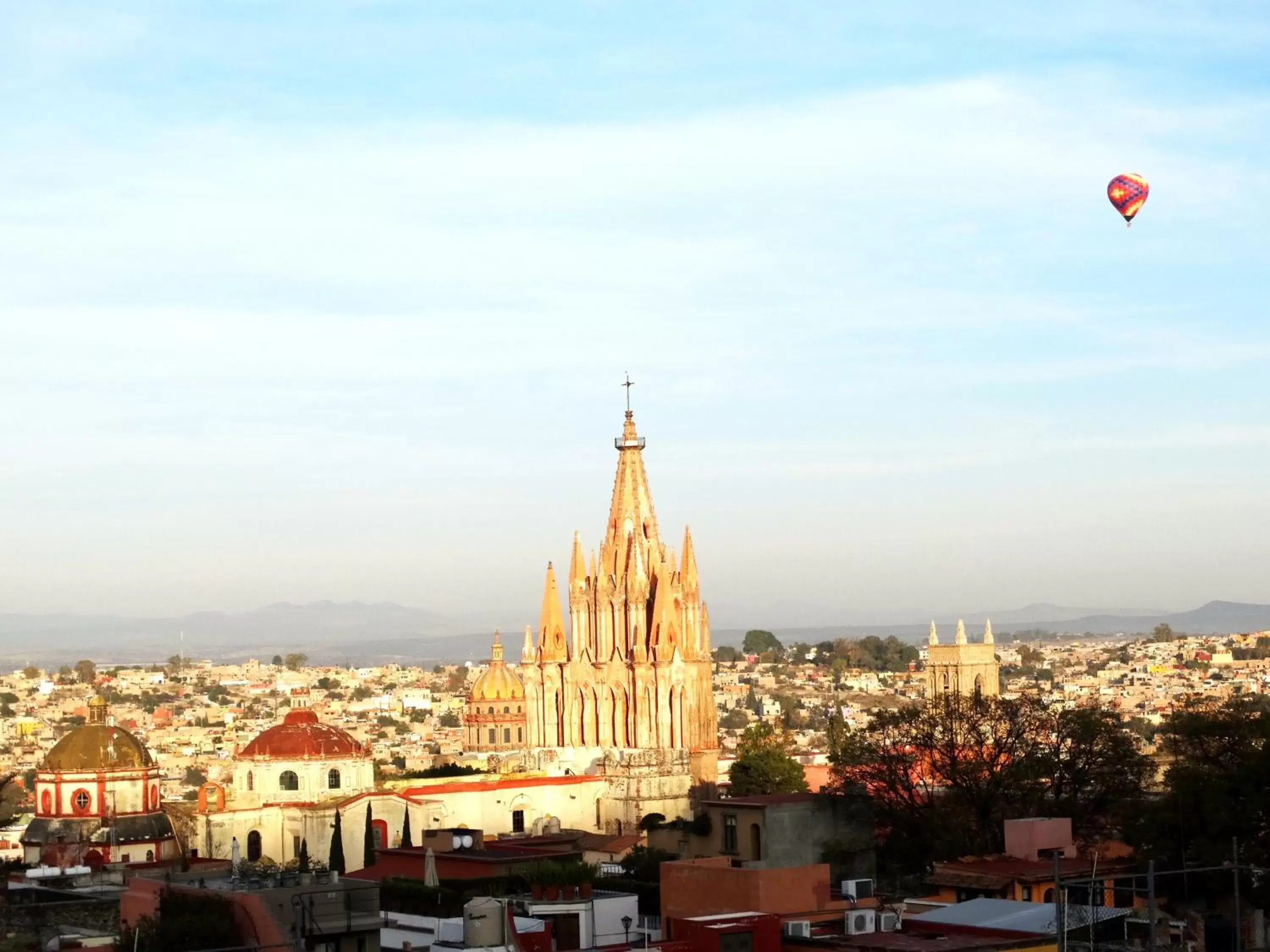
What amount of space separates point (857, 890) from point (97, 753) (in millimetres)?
36429

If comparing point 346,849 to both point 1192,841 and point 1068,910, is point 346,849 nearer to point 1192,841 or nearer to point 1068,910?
point 1192,841

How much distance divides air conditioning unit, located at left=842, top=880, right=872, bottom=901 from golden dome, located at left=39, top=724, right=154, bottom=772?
35312mm

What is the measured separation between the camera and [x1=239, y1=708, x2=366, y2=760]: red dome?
251ft

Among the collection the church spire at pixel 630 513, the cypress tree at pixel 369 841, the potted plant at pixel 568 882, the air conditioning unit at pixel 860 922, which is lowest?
the cypress tree at pixel 369 841

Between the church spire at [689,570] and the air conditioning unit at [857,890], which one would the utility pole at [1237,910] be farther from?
the church spire at [689,570]

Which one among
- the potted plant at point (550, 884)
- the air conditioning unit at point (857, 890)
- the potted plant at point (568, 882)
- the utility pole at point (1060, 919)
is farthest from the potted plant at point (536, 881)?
the utility pole at point (1060, 919)

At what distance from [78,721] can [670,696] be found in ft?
324

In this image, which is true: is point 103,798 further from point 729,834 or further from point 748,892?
point 748,892

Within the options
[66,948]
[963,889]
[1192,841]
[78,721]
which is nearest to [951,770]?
[1192,841]

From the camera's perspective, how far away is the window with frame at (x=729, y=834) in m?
59.3

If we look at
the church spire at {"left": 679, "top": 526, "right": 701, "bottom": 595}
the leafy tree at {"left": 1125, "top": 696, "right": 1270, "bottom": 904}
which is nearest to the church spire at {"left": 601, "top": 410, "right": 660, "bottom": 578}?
the church spire at {"left": 679, "top": 526, "right": 701, "bottom": 595}

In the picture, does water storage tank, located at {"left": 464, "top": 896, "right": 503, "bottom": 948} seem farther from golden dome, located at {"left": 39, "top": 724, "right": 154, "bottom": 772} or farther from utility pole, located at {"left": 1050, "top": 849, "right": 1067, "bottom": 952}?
golden dome, located at {"left": 39, "top": 724, "right": 154, "bottom": 772}

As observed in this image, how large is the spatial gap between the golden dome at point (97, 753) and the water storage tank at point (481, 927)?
39111 millimetres

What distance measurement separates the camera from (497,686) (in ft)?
346
